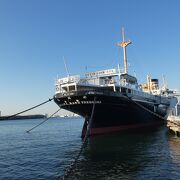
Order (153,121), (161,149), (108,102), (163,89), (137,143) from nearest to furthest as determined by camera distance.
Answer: (161,149)
(137,143)
(108,102)
(153,121)
(163,89)

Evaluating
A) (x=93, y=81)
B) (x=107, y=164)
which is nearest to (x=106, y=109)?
(x=93, y=81)

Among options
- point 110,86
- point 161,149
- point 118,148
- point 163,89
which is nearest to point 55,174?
point 118,148

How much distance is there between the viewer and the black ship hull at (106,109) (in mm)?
35594

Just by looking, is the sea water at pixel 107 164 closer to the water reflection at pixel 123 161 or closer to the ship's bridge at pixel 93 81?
the water reflection at pixel 123 161

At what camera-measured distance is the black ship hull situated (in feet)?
117

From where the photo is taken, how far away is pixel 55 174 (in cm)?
1883

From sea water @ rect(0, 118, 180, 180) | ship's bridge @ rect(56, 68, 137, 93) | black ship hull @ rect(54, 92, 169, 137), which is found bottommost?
sea water @ rect(0, 118, 180, 180)

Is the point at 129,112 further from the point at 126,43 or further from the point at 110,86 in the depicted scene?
the point at 126,43

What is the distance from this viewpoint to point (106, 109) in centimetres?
3706

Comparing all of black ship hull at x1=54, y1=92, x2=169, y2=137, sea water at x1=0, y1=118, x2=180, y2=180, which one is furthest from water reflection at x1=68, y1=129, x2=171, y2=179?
black ship hull at x1=54, y1=92, x2=169, y2=137

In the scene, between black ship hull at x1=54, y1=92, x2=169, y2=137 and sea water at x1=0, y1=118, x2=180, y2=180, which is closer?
sea water at x1=0, y1=118, x2=180, y2=180

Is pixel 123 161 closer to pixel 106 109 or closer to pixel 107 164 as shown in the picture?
pixel 107 164

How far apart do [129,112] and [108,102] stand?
5.74 meters

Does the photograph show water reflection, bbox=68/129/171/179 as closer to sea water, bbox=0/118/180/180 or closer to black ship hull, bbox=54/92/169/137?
sea water, bbox=0/118/180/180
